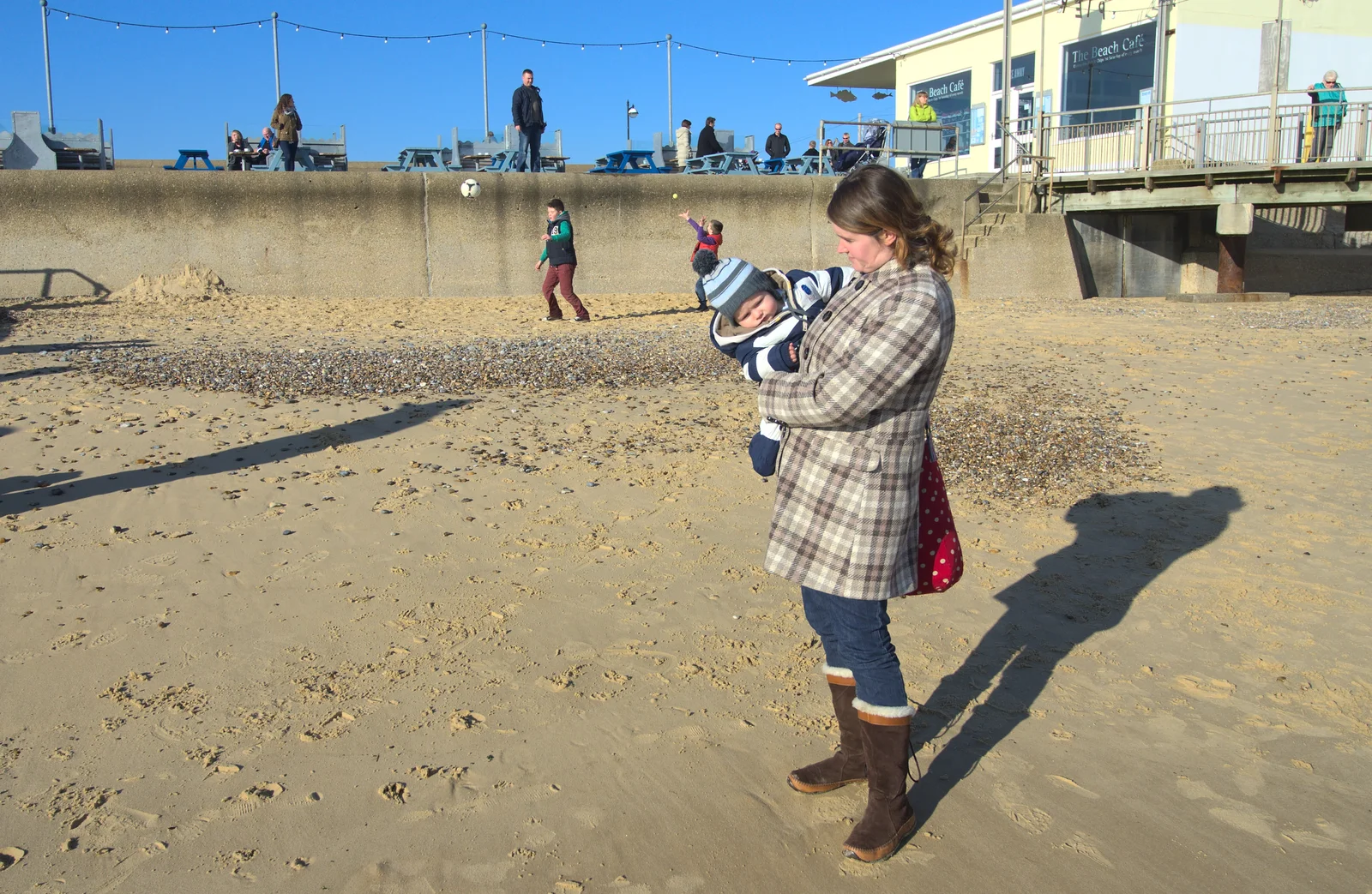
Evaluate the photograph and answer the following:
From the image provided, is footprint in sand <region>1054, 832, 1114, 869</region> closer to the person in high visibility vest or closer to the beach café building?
the beach café building

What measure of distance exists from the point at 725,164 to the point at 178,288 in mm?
9120

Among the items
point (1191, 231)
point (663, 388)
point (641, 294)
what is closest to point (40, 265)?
point (641, 294)

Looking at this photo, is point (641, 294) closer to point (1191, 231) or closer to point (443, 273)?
point (443, 273)

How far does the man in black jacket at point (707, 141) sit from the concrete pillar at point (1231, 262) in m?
9.03

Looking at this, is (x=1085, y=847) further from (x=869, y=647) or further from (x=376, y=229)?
(x=376, y=229)

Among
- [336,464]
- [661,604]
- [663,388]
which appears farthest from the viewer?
[663,388]

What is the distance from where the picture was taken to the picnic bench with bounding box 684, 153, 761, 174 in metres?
18.4

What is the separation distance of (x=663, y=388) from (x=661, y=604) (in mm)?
4521

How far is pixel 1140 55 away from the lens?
21094 mm

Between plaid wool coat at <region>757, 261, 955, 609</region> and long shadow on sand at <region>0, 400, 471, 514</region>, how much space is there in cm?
459

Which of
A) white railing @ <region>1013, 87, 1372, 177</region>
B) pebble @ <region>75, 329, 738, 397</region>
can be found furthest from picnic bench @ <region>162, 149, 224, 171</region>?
white railing @ <region>1013, 87, 1372, 177</region>

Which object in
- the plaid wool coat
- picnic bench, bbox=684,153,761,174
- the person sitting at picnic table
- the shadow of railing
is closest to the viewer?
the plaid wool coat

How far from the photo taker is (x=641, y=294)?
16.5 meters

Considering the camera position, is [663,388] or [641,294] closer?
[663,388]
